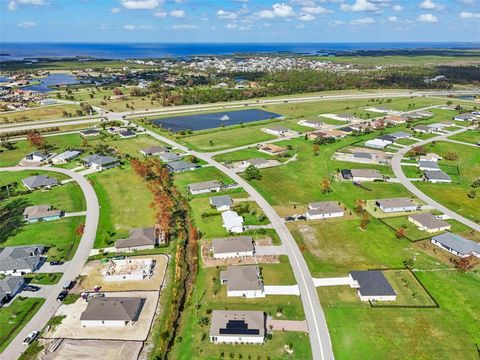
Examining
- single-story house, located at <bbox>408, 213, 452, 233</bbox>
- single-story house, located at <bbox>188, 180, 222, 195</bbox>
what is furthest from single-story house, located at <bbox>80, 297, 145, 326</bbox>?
single-story house, located at <bbox>408, 213, 452, 233</bbox>

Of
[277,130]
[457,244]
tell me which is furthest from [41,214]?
[277,130]

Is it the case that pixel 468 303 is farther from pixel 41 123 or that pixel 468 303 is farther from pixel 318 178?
pixel 41 123

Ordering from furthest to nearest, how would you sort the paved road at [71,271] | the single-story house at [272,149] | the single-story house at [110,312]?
the single-story house at [272,149] → the single-story house at [110,312] → the paved road at [71,271]

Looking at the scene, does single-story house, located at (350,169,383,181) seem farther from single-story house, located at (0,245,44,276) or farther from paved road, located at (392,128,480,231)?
single-story house, located at (0,245,44,276)

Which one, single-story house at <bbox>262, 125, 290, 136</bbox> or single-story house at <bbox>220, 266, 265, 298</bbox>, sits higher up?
single-story house at <bbox>262, 125, 290, 136</bbox>

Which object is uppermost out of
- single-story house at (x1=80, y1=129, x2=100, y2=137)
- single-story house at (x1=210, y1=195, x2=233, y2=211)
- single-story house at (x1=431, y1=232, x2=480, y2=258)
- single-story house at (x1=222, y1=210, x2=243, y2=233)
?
single-story house at (x1=80, y1=129, x2=100, y2=137)

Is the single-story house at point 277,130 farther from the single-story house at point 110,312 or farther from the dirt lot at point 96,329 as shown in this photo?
the single-story house at point 110,312

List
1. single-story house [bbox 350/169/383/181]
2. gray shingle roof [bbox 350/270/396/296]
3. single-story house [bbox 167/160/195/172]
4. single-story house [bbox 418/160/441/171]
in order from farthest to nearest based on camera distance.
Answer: single-story house [bbox 167/160/195/172], single-story house [bbox 418/160/441/171], single-story house [bbox 350/169/383/181], gray shingle roof [bbox 350/270/396/296]

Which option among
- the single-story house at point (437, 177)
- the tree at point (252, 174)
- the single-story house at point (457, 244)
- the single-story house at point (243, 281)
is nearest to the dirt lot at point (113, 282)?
the single-story house at point (243, 281)
